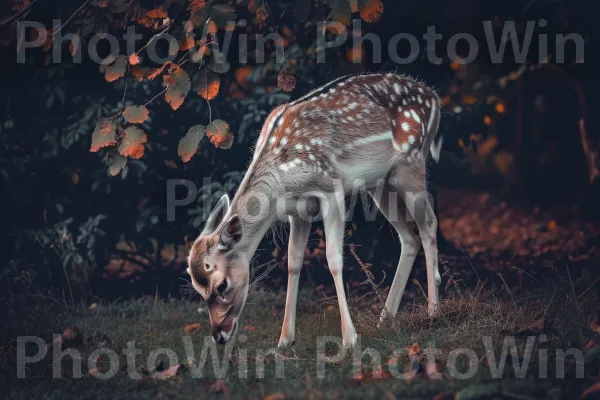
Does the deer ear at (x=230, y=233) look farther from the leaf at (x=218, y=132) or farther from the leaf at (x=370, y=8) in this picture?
the leaf at (x=370, y=8)

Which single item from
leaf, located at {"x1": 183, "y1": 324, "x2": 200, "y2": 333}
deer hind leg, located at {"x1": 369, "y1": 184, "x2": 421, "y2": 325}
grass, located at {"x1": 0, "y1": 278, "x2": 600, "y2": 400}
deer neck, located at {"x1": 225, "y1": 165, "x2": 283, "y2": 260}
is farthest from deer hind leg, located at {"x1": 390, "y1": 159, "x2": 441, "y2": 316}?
leaf, located at {"x1": 183, "y1": 324, "x2": 200, "y2": 333}

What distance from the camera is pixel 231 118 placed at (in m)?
8.84

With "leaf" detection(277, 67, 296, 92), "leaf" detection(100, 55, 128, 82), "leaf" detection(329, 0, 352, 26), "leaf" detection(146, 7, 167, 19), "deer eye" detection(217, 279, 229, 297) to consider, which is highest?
"leaf" detection(146, 7, 167, 19)

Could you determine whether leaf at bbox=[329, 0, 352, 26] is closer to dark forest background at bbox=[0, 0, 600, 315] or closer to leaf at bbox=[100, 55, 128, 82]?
leaf at bbox=[100, 55, 128, 82]

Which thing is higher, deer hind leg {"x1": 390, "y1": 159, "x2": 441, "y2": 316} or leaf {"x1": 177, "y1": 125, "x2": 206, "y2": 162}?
leaf {"x1": 177, "y1": 125, "x2": 206, "y2": 162}

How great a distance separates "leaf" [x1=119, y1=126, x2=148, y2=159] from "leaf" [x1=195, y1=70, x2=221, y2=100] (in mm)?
572

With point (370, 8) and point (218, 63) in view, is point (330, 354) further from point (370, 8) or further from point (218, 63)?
point (370, 8)

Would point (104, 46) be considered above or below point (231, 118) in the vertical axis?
above

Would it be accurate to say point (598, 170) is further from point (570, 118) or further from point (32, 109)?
point (32, 109)

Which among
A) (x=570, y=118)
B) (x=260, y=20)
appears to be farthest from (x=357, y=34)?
(x=570, y=118)

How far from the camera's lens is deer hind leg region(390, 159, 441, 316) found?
7027 mm

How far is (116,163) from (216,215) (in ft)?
3.07

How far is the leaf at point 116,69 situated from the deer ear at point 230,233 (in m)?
1.55

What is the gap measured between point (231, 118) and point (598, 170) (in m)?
5.38
